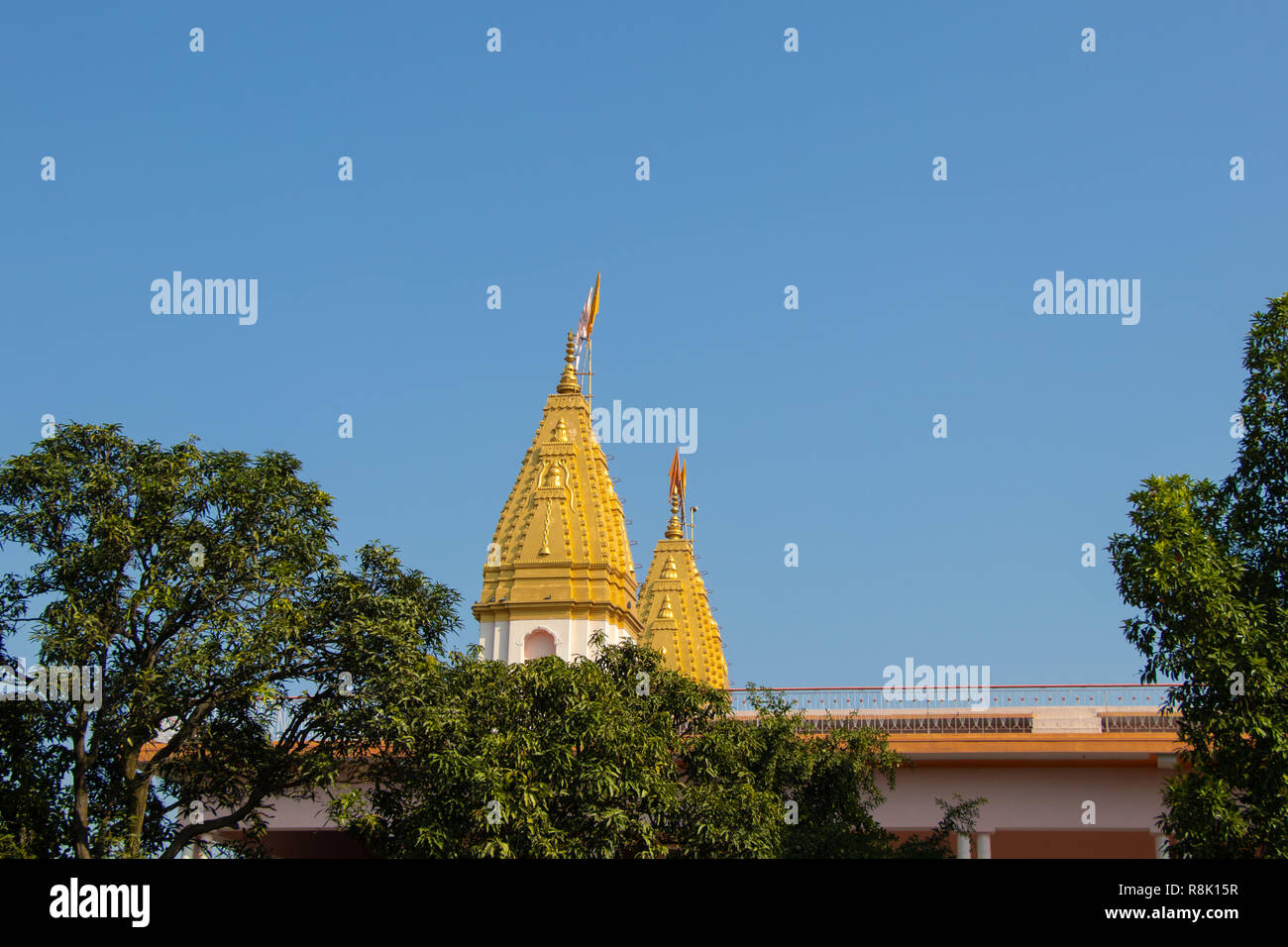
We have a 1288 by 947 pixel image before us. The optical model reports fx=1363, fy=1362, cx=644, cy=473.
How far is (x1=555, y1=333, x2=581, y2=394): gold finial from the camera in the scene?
129 feet

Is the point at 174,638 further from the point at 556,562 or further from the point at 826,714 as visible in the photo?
the point at 556,562

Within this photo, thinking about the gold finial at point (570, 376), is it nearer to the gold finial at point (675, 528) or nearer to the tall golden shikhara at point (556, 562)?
the tall golden shikhara at point (556, 562)

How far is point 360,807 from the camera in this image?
1833 cm

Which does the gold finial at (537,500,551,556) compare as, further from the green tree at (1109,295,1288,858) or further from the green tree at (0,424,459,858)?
the green tree at (1109,295,1288,858)

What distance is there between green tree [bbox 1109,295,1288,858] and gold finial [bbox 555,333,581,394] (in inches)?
1006

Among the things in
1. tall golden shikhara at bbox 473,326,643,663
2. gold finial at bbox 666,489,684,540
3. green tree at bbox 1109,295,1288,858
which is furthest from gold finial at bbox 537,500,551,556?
green tree at bbox 1109,295,1288,858

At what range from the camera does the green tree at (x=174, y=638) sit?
17688 millimetres

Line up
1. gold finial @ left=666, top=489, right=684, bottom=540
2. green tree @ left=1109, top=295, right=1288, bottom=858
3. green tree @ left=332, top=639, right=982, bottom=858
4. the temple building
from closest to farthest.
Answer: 1. green tree @ left=1109, top=295, right=1288, bottom=858
2. green tree @ left=332, top=639, right=982, bottom=858
3. the temple building
4. gold finial @ left=666, top=489, right=684, bottom=540

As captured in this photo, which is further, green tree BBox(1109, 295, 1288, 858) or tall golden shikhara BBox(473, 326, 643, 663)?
tall golden shikhara BBox(473, 326, 643, 663)

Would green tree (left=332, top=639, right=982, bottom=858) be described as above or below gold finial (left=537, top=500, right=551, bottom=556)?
below
